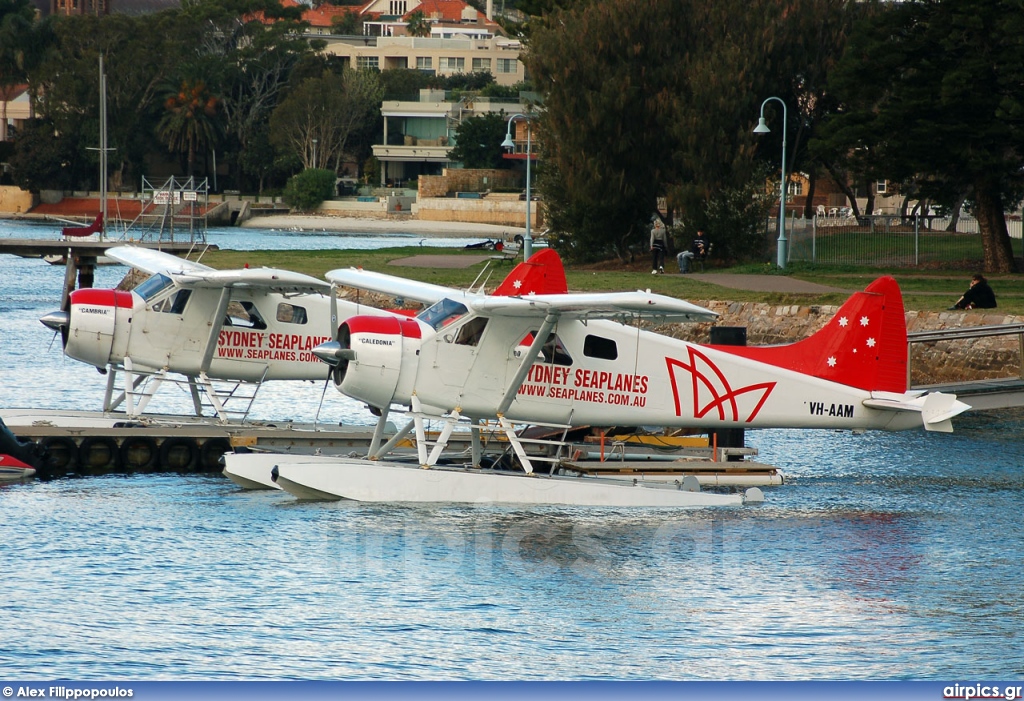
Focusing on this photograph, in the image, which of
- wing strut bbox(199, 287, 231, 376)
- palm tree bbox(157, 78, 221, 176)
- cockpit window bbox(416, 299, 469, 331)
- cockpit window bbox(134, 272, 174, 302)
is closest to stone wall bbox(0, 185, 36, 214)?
palm tree bbox(157, 78, 221, 176)

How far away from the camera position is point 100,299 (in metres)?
17.8

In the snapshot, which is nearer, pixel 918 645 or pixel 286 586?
pixel 918 645

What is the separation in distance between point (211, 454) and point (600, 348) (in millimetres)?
5527

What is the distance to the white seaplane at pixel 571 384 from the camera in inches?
592

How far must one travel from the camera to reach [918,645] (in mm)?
11734

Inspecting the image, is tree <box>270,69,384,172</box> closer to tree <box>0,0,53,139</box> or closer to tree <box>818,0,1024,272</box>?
tree <box>0,0,53,139</box>

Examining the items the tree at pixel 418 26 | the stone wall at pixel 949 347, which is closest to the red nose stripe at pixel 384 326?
the stone wall at pixel 949 347

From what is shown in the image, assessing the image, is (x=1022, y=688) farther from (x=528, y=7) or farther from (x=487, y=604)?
(x=528, y=7)

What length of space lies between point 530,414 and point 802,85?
32640 millimetres

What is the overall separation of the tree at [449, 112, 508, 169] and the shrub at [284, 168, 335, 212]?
1169 centimetres

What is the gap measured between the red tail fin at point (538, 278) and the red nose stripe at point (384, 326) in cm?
113

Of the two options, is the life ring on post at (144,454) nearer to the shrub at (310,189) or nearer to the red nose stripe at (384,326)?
the red nose stripe at (384,326)

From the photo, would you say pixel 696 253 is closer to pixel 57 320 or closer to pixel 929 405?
pixel 929 405

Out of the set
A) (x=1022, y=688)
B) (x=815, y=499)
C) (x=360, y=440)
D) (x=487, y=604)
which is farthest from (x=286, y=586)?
(x=1022, y=688)
